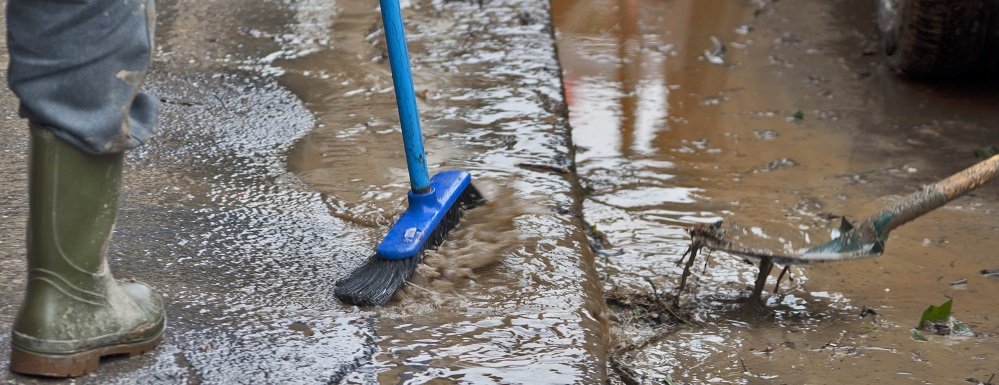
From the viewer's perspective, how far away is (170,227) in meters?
2.37

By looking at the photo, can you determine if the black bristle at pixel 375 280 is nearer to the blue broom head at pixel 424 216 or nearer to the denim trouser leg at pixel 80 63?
the blue broom head at pixel 424 216

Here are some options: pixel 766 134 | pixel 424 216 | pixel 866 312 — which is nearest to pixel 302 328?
pixel 424 216

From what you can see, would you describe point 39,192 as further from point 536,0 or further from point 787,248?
A: point 536,0

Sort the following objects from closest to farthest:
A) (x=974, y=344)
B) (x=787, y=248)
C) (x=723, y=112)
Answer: (x=974, y=344), (x=787, y=248), (x=723, y=112)

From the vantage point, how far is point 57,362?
5.67ft

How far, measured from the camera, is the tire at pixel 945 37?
362 cm

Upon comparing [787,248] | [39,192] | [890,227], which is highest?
[39,192]

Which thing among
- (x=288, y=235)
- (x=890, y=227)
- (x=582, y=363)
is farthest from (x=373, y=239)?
(x=890, y=227)

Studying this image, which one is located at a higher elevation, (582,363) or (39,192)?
(39,192)

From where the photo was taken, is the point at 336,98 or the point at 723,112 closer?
the point at 336,98

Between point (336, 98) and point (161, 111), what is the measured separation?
0.49 m

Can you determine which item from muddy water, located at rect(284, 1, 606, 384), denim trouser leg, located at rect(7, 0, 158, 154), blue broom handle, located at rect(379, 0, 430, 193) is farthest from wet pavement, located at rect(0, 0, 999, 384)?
denim trouser leg, located at rect(7, 0, 158, 154)

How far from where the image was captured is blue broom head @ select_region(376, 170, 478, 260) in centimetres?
212

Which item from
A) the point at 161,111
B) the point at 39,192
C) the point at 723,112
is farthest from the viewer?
the point at 723,112
